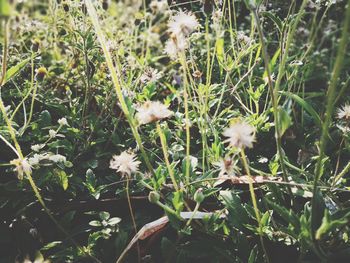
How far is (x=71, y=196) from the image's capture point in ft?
2.93

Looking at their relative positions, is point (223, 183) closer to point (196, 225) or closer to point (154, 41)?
point (196, 225)

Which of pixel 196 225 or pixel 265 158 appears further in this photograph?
pixel 265 158

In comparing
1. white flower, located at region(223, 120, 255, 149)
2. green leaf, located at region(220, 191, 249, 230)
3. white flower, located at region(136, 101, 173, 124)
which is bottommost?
green leaf, located at region(220, 191, 249, 230)

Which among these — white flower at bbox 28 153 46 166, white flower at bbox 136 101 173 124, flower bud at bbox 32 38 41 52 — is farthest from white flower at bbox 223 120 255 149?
flower bud at bbox 32 38 41 52

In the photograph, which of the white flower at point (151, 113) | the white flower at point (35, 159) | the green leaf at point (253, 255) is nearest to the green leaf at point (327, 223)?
the green leaf at point (253, 255)

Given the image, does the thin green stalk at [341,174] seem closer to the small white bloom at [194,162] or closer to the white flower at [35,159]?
the small white bloom at [194,162]

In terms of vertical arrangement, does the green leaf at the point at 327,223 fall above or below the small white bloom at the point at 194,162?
above

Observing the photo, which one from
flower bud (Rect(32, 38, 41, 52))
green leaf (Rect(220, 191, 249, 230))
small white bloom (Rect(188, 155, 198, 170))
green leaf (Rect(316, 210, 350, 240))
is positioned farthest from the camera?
flower bud (Rect(32, 38, 41, 52))

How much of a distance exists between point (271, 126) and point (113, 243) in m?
0.48

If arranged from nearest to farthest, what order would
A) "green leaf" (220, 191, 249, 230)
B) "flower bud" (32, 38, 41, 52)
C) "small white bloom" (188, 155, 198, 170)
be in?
1. "green leaf" (220, 191, 249, 230)
2. "small white bloom" (188, 155, 198, 170)
3. "flower bud" (32, 38, 41, 52)

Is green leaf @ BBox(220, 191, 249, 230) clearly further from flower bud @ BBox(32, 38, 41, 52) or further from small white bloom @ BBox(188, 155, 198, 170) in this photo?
flower bud @ BBox(32, 38, 41, 52)

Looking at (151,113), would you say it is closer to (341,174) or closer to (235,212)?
(235,212)

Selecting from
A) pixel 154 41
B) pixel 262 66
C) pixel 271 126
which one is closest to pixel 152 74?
pixel 271 126

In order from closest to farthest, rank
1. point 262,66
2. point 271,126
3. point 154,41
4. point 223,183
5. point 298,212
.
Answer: point 298,212
point 223,183
point 271,126
point 262,66
point 154,41
